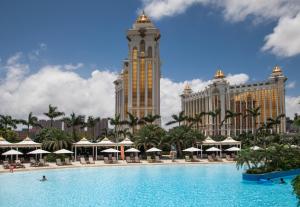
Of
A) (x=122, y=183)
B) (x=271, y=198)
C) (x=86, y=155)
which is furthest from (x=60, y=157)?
(x=271, y=198)

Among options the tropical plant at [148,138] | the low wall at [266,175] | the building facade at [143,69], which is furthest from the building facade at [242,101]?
the low wall at [266,175]

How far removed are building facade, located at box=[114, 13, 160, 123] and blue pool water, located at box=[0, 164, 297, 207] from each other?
5810 centimetres

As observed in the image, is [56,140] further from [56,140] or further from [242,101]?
[242,101]

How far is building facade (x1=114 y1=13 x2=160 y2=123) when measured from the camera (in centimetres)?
8356

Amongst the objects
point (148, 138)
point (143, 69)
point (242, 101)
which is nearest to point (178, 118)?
point (148, 138)

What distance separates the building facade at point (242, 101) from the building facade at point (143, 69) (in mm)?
18831

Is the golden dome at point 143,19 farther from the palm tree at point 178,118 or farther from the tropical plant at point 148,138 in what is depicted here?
the tropical plant at point 148,138

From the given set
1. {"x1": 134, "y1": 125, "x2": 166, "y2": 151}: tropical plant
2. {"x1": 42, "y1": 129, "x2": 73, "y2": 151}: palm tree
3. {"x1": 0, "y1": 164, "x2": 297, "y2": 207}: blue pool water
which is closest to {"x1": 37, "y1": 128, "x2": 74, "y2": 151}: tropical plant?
{"x1": 42, "y1": 129, "x2": 73, "y2": 151}: palm tree

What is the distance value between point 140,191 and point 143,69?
2644 inches

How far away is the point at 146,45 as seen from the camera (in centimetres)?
8525

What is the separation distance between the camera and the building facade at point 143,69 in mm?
83562

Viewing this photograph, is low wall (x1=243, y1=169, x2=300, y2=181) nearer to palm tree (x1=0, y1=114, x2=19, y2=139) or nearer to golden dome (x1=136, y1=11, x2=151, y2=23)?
palm tree (x1=0, y1=114, x2=19, y2=139)

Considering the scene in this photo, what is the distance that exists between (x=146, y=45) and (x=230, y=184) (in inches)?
2652

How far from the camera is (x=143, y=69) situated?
84562 millimetres
